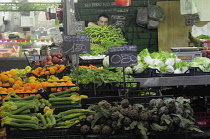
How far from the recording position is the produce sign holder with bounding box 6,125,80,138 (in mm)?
3532

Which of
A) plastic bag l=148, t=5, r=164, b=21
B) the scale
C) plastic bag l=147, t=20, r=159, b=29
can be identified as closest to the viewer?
the scale

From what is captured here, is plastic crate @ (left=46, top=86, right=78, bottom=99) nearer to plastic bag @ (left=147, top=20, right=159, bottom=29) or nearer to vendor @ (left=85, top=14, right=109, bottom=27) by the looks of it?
vendor @ (left=85, top=14, right=109, bottom=27)

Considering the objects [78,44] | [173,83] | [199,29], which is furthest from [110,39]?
[78,44]

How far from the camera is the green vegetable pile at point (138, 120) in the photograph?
3.47 metres

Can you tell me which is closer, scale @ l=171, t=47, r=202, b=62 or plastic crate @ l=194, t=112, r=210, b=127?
plastic crate @ l=194, t=112, r=210, b=127

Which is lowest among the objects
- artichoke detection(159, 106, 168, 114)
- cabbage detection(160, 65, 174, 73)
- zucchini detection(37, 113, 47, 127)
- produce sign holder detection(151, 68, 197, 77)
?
zucchini detection(37, 113, 47, 127)

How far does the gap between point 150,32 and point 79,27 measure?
4.32 m

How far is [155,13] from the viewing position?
11.6m

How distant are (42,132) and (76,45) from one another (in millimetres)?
1662

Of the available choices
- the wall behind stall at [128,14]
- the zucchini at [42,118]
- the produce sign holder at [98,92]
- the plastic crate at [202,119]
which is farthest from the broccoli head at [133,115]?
the wall behind stall at [128,14]

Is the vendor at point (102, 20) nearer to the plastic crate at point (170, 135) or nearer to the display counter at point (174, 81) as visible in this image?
the display counter at point (174, 81)

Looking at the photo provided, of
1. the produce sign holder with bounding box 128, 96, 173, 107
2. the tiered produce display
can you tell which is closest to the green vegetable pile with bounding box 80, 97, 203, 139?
the tiered produce display

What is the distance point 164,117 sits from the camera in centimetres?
355

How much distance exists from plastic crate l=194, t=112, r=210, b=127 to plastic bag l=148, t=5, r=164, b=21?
18.4 feet
